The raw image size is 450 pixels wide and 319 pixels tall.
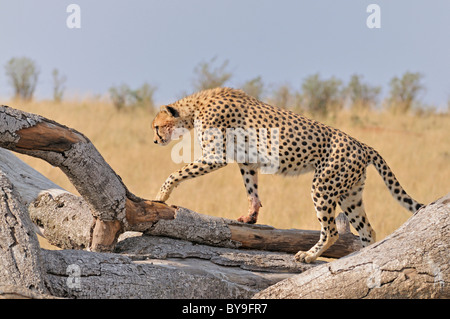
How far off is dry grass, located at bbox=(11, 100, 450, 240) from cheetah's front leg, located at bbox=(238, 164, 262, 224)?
362cm

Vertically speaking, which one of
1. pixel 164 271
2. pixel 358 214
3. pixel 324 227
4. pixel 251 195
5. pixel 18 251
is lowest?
pixel 164 271

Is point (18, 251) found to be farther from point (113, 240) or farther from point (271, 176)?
point (271, 176)

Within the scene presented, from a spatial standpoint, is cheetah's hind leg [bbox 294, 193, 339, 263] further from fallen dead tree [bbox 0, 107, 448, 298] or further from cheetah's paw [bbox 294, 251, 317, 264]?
fallen dead tree [bbox 0, 107, 448, 298]

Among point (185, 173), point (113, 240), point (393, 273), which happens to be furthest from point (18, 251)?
point (393, 273)

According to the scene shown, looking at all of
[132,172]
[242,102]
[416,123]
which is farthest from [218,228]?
[416,123]

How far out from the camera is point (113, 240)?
5.82 meters

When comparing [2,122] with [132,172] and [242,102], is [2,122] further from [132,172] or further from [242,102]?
[132,172]

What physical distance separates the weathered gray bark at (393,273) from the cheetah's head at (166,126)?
107 inches

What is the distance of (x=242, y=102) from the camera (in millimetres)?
6566

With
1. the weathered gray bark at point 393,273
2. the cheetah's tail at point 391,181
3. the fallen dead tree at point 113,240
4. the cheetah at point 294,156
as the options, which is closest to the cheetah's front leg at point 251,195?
the cheetah at point 294,156

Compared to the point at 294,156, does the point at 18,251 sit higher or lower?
lower

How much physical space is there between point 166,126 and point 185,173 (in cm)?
95

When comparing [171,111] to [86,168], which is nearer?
[86,168]

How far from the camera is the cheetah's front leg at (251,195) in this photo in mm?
6531
